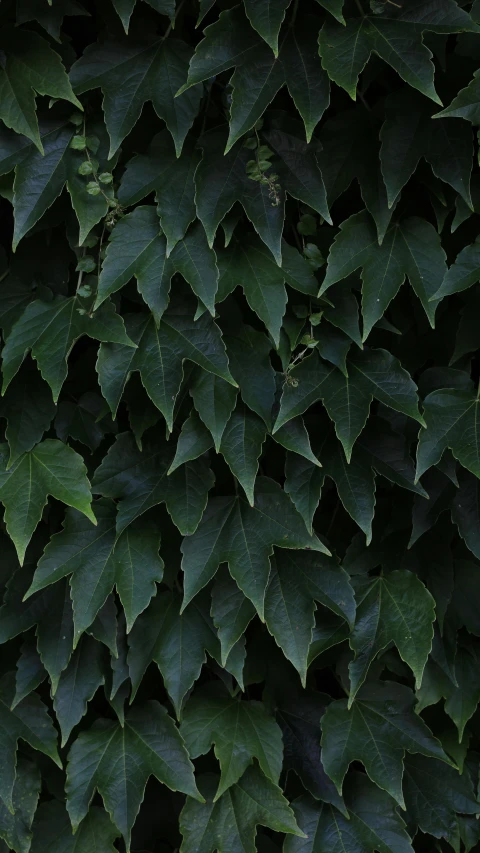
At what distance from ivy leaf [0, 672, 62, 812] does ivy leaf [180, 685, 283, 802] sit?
264mm

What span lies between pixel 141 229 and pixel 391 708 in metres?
1.02

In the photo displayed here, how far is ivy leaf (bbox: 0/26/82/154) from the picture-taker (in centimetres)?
132

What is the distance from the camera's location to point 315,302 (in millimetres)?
1411

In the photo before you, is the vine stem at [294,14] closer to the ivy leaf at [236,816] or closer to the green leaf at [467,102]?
the green leaf at [467,102]

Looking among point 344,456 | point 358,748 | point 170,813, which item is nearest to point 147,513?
point 344,456

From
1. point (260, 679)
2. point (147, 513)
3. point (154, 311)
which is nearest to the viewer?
point (154, 311)

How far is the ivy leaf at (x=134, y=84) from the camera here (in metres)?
1.33

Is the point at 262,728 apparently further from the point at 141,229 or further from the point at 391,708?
the point at 141,229

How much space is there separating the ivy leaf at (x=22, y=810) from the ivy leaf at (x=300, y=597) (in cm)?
61

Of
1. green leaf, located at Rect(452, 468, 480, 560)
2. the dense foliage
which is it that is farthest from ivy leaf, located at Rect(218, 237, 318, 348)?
green leaf, located at Rect(452, 468, 480, 560)

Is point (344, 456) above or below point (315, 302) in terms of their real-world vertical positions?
below

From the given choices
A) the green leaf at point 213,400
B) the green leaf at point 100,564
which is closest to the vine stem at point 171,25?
the green leaf at point 213,400

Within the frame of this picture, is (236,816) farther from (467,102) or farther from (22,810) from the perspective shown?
(467,102)

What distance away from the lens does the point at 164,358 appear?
4.40 ft
